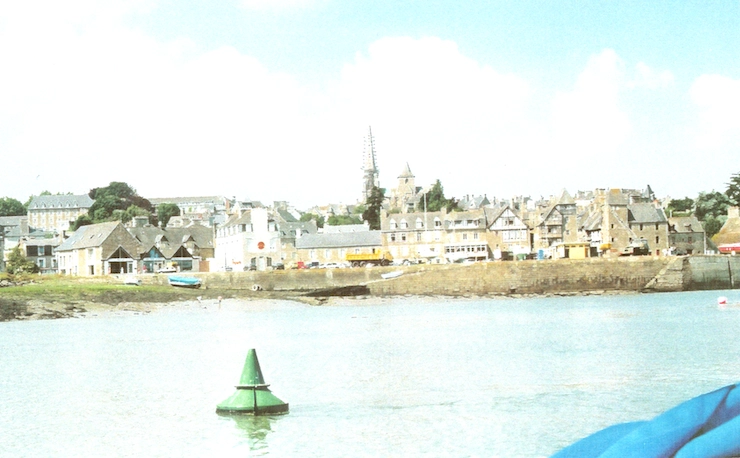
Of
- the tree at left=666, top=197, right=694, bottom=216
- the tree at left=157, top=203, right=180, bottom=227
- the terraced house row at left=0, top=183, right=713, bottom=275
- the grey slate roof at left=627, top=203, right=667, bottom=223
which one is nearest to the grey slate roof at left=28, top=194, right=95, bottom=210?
the tree at left=157, top=203, right=180, bottom=227

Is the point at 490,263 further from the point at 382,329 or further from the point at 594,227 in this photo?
the point at 382,329

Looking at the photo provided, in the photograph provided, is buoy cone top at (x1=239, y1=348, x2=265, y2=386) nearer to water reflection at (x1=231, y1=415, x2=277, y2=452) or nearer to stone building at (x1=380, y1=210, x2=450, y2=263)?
water reflection at (x1=231, y1=415, x2=277, y2=452)

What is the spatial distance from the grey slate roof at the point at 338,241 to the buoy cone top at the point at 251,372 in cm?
7983

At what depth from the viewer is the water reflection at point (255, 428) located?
43.0 ft

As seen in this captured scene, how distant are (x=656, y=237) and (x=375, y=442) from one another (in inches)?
3239

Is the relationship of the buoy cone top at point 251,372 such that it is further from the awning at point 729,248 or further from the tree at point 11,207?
the tree at point 11,207

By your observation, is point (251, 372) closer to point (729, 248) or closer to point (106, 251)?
point (106, 251)

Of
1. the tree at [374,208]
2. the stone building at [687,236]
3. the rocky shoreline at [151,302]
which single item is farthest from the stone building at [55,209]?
the stone building at [687,236]

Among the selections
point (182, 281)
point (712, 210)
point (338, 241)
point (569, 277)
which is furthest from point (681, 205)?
point (182, 281)

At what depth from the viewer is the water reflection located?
516 inches

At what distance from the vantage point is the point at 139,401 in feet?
61.1

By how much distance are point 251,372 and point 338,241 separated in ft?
265

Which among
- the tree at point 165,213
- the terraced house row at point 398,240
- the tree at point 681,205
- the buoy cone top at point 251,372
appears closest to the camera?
the buoy cone top at point 251,372

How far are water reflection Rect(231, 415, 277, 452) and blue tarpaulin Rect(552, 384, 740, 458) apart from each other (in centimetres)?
890
